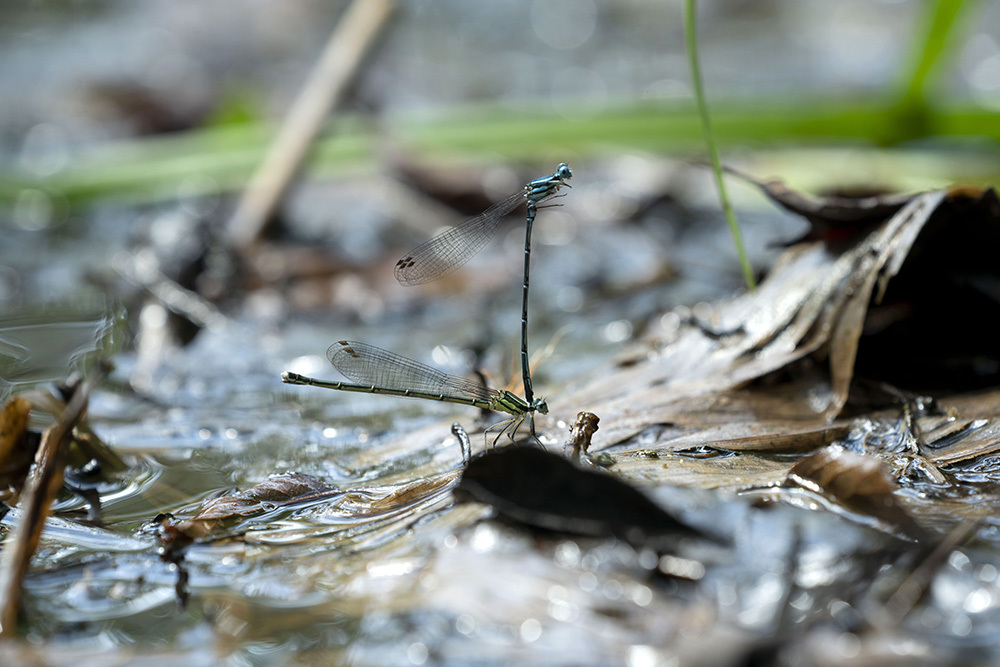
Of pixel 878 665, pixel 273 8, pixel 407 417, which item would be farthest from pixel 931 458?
pixel 273 8

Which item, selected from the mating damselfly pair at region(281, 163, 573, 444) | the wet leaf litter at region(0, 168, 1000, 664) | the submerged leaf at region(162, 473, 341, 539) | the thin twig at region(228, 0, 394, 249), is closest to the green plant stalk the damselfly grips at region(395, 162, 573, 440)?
the mating damselfly pair at region(281, 163, 573, 444)

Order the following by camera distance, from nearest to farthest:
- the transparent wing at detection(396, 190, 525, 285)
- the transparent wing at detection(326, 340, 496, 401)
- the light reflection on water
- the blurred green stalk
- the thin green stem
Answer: the transparent wing at detection(326, 340, 496, 401), the transparent wing at detection(396, 190, 525, 285), the light reflection on water, the thin green stem, the blurred green stalk

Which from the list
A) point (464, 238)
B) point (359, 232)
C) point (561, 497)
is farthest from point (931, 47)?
point (561, 497)

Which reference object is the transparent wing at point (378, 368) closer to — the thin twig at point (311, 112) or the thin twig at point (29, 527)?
the thin twig at point (29, 527)

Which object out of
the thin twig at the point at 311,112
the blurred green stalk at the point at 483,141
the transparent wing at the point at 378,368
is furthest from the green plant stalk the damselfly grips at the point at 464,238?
the blurred green stalk at the point at 483,141

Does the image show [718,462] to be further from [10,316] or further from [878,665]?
[10,316]

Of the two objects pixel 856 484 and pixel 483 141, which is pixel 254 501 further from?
pixel 483 141

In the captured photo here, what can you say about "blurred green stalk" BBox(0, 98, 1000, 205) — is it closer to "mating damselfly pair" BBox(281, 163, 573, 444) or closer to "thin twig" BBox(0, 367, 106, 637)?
"mating damselfly pair" BBox(281, 163, 573, 444)
